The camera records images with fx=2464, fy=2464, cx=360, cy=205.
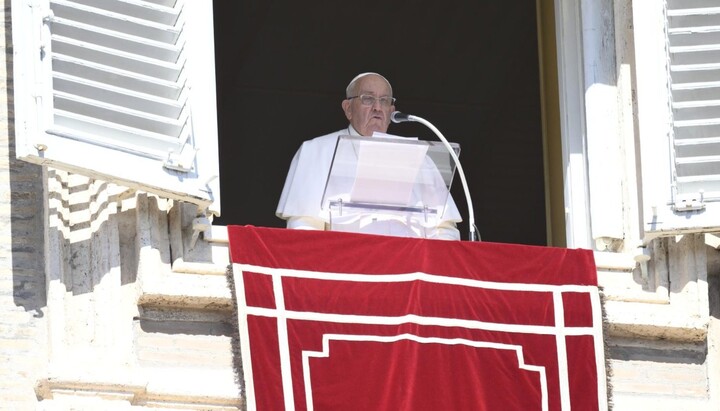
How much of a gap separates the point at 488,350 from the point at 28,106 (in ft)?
6.05

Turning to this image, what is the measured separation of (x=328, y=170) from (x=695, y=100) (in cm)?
149

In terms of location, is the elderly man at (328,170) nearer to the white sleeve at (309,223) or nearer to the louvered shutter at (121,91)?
the white sleeve at (309,223)

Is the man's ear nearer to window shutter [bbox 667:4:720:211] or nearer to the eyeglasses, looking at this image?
the eyeglasses

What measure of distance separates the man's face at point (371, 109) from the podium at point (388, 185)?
3.30ft

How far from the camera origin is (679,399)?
9.02m

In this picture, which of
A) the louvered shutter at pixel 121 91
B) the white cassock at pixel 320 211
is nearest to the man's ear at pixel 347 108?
the white cassock at pixel 320 211

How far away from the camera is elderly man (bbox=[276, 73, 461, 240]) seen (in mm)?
9312

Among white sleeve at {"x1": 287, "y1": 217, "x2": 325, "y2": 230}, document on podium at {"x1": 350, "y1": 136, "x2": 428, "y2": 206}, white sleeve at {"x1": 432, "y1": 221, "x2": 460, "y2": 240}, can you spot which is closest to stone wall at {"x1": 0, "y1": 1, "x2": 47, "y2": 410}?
white sleeve at {"x1": 287, "y1": 217, "x2": 325, "y2": 230}

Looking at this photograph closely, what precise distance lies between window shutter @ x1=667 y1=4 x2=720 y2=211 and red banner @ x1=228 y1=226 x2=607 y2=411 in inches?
18.7

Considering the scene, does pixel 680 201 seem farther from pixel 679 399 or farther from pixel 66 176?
pixel 66 176

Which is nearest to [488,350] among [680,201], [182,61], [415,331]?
[415,331]

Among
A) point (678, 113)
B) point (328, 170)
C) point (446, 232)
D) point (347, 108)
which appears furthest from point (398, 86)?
point (678, 113)

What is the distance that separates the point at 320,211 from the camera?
31.0 feet

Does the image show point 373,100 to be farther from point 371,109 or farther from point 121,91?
point 121,91
